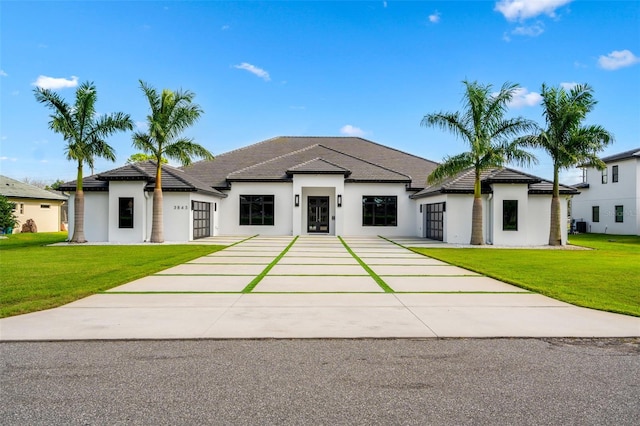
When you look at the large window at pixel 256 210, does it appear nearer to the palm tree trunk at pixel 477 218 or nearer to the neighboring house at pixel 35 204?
the palm tree trunk at pixel 477 218

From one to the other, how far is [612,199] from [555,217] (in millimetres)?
17671

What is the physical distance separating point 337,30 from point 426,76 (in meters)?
5.62

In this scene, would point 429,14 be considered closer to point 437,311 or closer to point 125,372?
point 437,311

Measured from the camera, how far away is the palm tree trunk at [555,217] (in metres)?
20.9

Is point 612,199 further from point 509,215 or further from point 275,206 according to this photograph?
point 275,206

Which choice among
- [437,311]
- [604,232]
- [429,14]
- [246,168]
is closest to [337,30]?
[429,14]

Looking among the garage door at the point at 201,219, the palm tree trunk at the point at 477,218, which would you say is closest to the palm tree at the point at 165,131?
the garage door at the point at 201,219

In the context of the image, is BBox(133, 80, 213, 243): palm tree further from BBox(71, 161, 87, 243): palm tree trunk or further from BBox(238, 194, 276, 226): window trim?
BBox(238, 194, 276, 226): window trim

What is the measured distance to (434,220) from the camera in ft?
83.5

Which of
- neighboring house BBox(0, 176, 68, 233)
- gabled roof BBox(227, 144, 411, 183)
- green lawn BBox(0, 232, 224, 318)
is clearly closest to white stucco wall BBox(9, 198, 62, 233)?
neighboring house BBox(0, 176, 68, 233)

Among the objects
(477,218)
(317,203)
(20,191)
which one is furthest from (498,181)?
(20,191)

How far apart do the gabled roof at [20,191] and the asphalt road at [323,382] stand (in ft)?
116

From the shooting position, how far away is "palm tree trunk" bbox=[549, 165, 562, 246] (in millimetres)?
20938

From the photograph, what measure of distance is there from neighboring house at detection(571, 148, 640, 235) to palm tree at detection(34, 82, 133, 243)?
117ft
